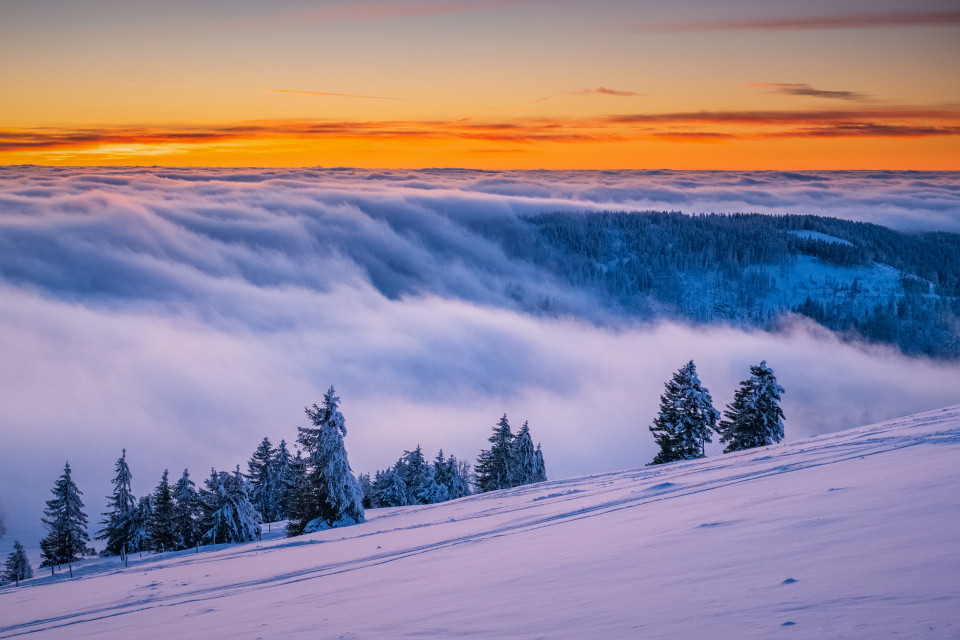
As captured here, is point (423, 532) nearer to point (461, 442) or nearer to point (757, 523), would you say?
point (757, 523)

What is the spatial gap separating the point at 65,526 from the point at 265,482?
540 inches

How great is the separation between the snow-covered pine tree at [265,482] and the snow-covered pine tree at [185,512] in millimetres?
9538

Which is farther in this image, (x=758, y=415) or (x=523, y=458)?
(x=523, y=458)

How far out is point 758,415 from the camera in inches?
1491

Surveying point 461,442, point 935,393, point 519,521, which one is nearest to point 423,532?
point 519,521

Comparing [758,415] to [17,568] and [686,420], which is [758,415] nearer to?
[686,420]

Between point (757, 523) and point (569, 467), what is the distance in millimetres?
98009

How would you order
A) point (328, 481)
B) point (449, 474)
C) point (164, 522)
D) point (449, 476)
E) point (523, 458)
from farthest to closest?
point (449, 474) → point (449, 476) → point (523, 458) → point (164, 522) → point (328, 481)

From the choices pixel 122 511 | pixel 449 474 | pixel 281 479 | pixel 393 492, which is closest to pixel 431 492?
pixel 393 492

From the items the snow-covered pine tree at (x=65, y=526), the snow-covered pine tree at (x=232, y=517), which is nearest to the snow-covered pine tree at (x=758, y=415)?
the snow-covered pine tree at (x=232, y=517)

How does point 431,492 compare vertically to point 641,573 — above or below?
above

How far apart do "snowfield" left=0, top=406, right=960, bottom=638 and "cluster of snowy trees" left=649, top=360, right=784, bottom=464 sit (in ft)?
69.7

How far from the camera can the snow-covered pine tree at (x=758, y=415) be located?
1481 inches

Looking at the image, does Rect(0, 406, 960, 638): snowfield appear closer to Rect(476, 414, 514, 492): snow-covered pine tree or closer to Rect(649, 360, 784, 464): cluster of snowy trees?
Rect(649, 360, 784, 464): cluster of snowy trees
